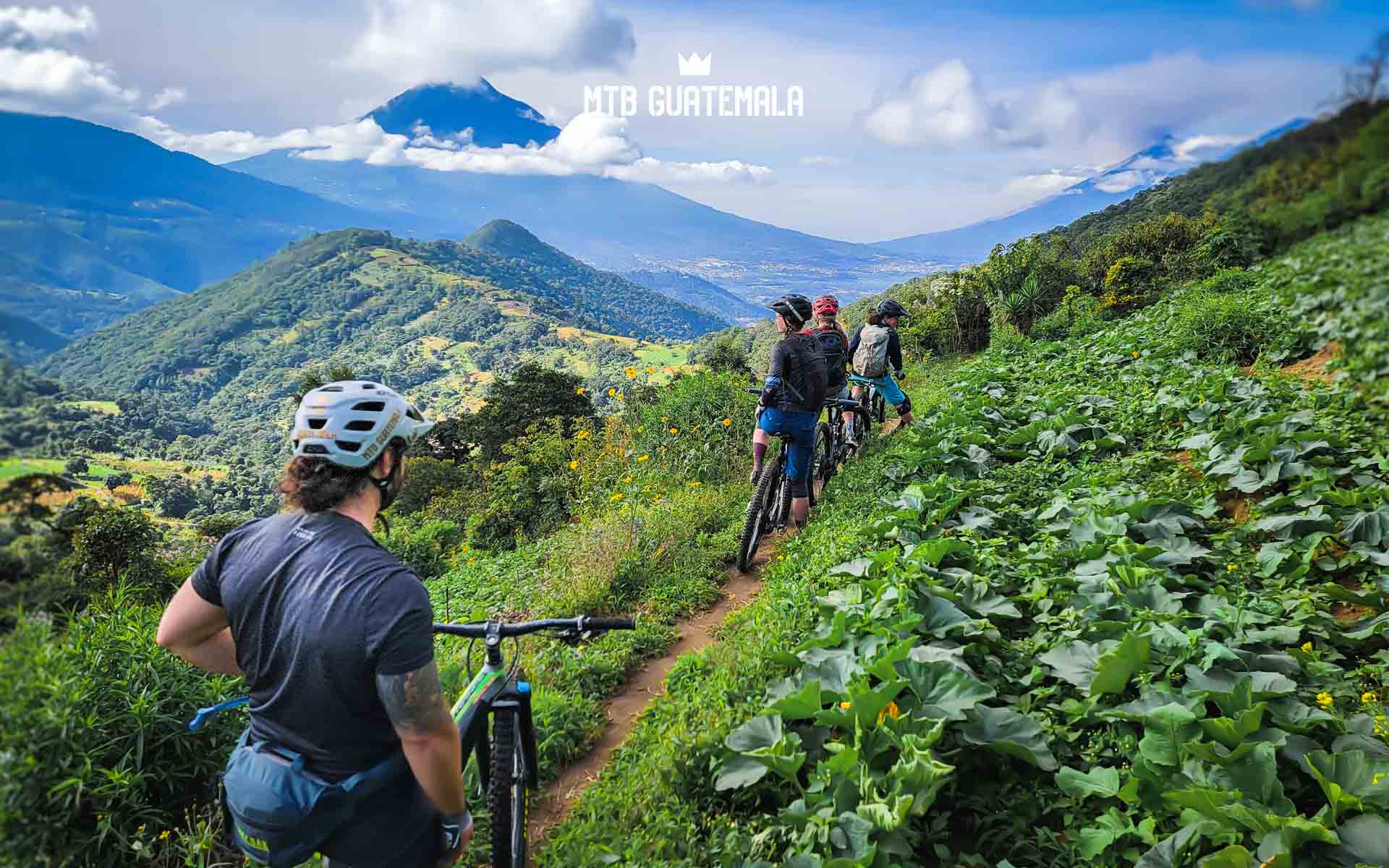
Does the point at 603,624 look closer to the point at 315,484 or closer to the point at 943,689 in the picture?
the point at 315,484

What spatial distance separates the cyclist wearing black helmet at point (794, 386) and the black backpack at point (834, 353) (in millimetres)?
431

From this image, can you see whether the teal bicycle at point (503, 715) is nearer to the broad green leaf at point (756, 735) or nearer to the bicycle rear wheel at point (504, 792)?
the bicycle rear wheel at point (504, 792)

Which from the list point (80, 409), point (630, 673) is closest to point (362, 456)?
point (80, 409)

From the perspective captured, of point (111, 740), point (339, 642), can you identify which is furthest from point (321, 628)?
point (111, 740)

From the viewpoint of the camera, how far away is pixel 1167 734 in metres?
2.67

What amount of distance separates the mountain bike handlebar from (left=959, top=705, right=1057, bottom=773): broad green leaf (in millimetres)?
1626

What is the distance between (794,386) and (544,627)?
414 centimetres

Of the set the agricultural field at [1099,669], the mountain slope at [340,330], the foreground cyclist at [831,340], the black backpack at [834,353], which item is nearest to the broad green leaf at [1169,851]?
the agricultural field at [1099,669]

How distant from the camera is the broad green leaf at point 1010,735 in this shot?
9.40 ft

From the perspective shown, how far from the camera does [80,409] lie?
186cm

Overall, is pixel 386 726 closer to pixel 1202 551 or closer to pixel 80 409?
pixel 80 409

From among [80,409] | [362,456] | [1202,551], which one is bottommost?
[1202,551]

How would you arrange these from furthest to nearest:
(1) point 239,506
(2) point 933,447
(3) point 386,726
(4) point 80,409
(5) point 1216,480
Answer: (1) point 239,506 → (2) point 933,447 → (5) point 1216,480 → (3) point 386,726 → (4) point 80,409

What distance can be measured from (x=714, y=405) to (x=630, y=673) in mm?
6299
